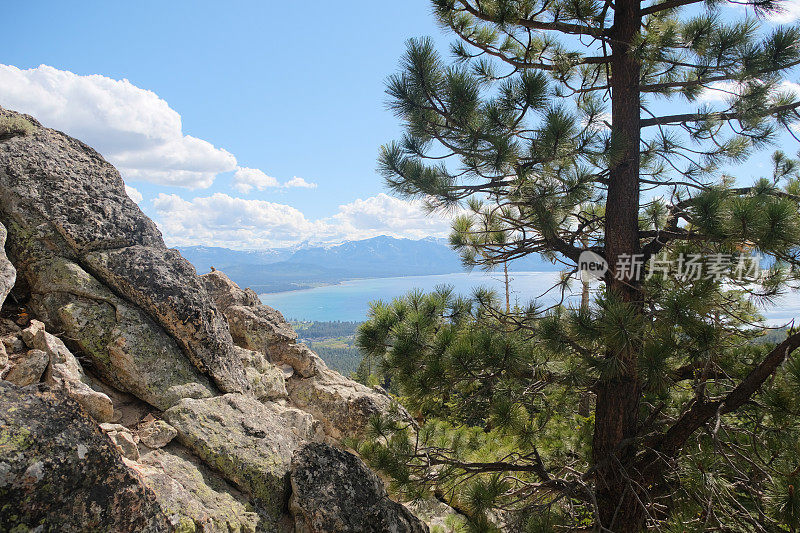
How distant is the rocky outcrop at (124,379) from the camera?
262cm

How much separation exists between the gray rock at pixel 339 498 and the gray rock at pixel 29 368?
2.24 meters

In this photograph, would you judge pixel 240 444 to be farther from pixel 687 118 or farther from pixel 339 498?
pixel 687 118

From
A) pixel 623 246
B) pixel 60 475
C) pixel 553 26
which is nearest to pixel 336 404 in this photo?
pixel 60 475

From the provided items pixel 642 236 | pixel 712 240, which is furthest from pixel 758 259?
pixel 642 236

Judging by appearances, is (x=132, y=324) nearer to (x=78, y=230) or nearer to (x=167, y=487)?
(x=78, y=230)

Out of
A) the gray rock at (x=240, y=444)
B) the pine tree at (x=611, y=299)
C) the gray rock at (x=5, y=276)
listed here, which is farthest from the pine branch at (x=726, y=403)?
the gray rock at (x=5, y=276)

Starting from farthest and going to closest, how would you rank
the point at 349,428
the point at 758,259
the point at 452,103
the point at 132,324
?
the point at 349,428
the point at 132,324
the point at 452,103
the point at 758,259

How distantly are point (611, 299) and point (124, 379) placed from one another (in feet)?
14.2

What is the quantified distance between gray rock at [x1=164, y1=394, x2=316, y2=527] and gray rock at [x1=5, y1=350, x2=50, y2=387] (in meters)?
1.05

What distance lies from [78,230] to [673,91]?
6261 millimetres

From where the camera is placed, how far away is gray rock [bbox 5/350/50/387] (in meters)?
3.13

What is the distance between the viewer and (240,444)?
13.1 feet

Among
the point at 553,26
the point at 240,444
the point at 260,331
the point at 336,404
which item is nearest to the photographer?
the point at 553,26

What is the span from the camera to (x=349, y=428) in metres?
6.29
